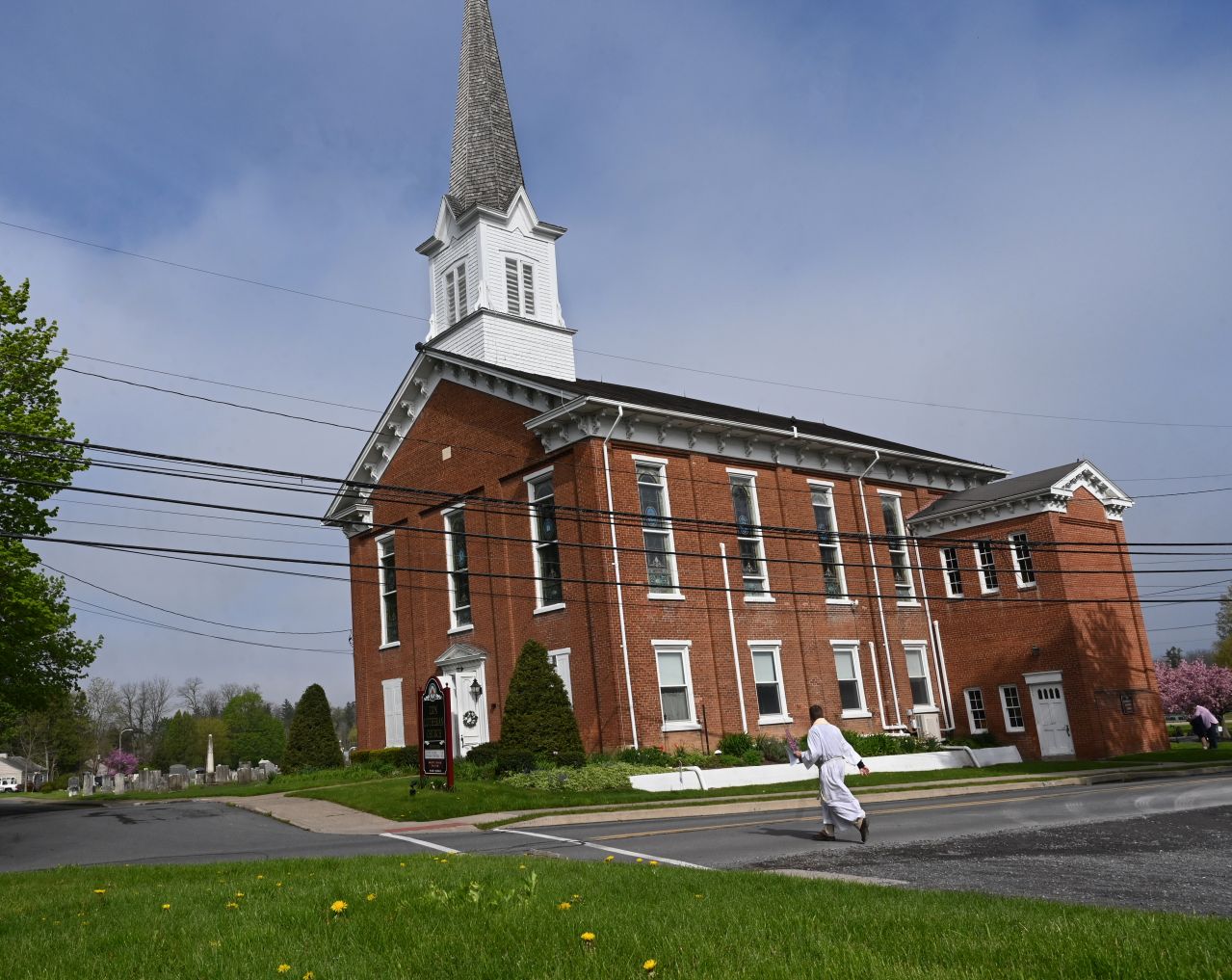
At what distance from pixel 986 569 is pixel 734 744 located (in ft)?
42.4

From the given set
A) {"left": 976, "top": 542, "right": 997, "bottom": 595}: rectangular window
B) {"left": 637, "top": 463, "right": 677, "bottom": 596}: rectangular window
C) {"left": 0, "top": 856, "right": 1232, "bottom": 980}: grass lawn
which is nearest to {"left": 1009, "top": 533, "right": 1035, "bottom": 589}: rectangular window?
{"left": 976, "top": 542, "right": 997, "bottom": 595}: rectangular window

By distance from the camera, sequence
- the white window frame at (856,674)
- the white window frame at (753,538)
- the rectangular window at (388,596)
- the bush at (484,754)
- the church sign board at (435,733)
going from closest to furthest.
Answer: the church sign board at (435,733) → the bush at (484,754) → the white window frame at (753,538) → the white window frame at (856,674) → the rectangular window at (388,596)

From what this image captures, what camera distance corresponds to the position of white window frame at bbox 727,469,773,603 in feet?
104

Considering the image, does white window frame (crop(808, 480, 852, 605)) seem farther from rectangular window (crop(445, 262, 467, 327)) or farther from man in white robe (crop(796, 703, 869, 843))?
man in white robe (crop(796, 703, 869, 843))

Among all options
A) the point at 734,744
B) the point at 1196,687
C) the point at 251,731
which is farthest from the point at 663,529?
the point at 251,731

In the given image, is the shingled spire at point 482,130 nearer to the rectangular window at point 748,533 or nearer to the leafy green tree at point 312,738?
the rectangular window at point 748,533

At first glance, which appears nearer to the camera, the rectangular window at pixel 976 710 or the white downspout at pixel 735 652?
the white downspout at pixel 735 652

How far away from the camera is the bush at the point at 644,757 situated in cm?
2609

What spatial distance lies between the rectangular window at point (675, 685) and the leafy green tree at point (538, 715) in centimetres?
297

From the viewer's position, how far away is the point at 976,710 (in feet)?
119

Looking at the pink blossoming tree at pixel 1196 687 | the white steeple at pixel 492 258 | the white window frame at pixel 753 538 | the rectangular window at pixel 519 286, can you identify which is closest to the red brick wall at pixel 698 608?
the white window frame at pixel 753 538

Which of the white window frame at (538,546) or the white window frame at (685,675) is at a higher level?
the white window frame at (538,546)

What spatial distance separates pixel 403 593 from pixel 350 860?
2358cm

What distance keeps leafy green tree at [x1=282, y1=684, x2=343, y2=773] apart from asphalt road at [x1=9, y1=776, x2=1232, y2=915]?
33.8 ft
